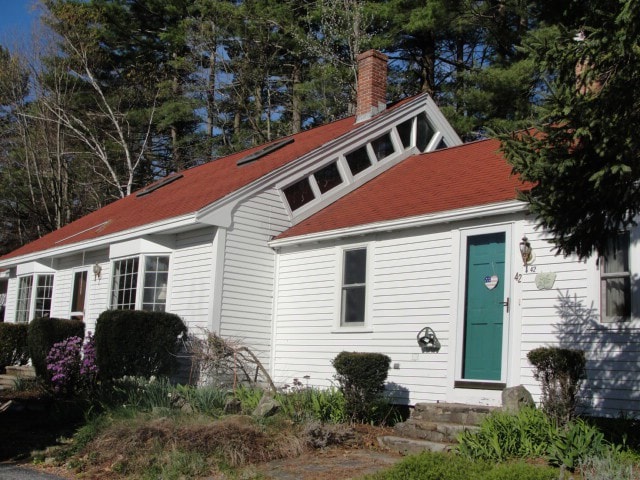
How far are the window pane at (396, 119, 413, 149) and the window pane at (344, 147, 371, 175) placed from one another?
1.24m

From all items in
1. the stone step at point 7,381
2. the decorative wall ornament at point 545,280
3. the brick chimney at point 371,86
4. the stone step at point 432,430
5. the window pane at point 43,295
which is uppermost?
the brick chimney at point 371,86

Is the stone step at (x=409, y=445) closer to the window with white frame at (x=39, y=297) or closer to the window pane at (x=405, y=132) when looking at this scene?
the window pane at (x=405, y=132)

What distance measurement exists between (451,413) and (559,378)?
1.89 meters

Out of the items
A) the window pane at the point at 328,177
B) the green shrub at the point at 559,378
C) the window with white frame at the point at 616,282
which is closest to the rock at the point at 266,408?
the green shrub at the point at 559,378

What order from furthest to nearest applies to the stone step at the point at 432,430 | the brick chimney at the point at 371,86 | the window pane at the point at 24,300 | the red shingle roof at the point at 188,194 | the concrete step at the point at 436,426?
the window pane at the point at 24,300 → the brick chimney at the point at 371,86 → the red shingle roof at the point at 188,194 → the stone step at the point at 432,430 → the concrete step at the point at 436,426

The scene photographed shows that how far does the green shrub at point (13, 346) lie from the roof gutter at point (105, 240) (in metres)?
2.05

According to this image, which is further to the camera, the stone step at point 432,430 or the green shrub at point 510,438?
the stone step at point 432,430

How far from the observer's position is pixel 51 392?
46.0 feet

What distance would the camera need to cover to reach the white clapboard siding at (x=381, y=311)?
38.2 ft

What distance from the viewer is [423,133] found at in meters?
17.8

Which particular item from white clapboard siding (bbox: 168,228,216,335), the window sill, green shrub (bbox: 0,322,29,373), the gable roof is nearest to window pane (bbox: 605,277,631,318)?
the gable roof

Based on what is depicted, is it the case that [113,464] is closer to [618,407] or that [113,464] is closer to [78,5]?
[618,407]

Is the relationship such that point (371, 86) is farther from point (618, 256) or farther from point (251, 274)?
point (618, 256)

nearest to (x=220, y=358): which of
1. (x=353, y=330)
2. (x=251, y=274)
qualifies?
(x=251, y=274)
